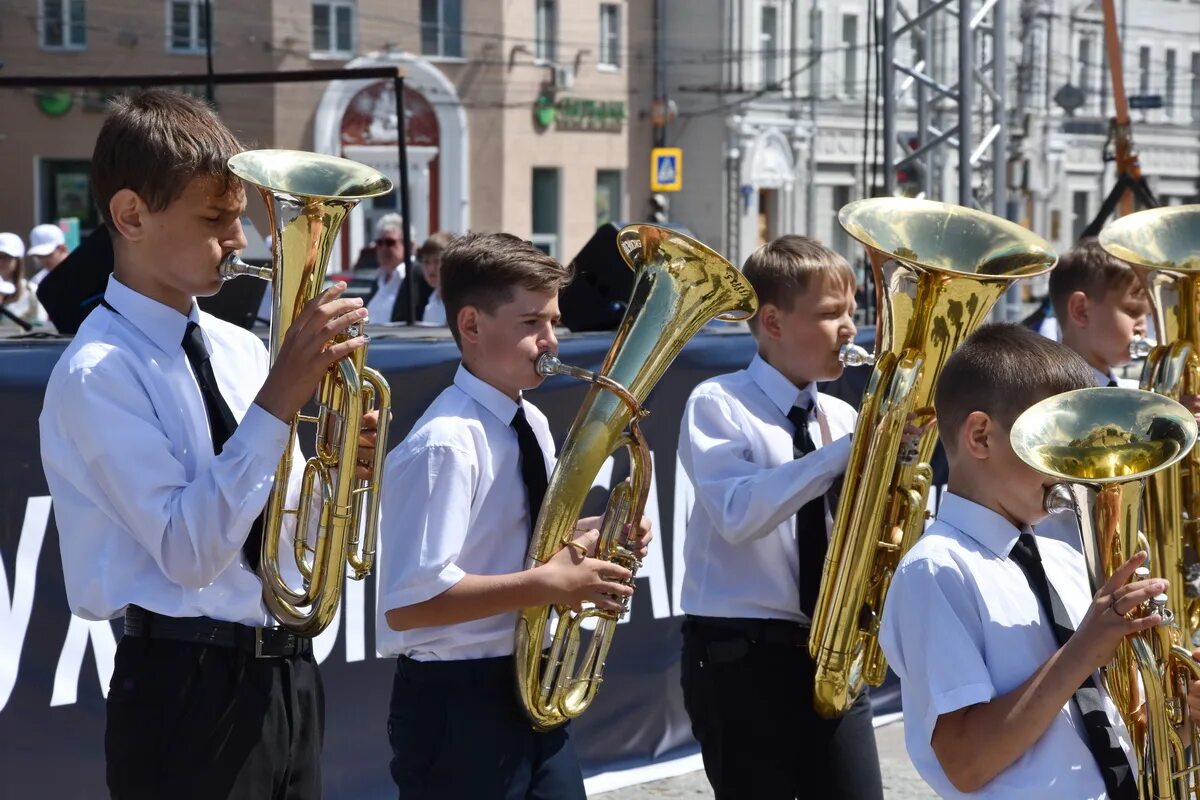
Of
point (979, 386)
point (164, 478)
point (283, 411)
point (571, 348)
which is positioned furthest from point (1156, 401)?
point (571, 348)

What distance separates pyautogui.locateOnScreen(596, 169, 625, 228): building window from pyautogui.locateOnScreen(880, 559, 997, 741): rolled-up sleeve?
1353 inches

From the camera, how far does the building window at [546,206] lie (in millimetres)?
35312

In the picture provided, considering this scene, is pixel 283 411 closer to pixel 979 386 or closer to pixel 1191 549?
pixel 979 386

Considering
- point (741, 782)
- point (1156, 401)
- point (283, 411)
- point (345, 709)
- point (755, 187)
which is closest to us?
point (1156, 401)

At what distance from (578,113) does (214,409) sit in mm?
33295

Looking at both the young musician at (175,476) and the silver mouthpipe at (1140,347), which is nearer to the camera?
the young musician at (175,476)

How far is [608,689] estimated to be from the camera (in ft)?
16.8

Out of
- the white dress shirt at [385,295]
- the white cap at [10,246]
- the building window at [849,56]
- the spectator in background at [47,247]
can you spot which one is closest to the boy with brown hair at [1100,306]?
the white dress shirt at [385,295]

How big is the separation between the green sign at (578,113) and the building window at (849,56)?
6191mm

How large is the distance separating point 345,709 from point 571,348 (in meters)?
1.31

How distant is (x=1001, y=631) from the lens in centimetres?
231

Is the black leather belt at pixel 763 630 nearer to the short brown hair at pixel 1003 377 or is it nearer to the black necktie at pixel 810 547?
the black necktie at pixel 810 547

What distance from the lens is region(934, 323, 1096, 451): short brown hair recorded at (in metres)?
2.45

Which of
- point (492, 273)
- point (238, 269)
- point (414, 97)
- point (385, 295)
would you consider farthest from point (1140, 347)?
point (414, 97)
